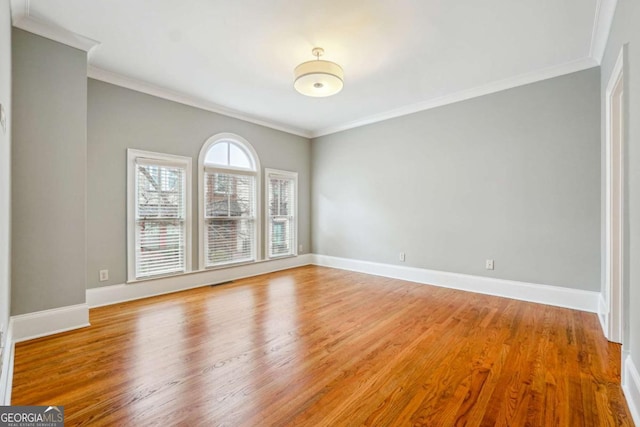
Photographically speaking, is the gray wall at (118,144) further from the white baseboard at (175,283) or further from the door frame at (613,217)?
the door frame at (613,217)

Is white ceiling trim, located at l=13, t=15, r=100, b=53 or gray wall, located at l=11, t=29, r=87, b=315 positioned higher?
white ceiling trim, located at l=13, t=15, r=100, b=53

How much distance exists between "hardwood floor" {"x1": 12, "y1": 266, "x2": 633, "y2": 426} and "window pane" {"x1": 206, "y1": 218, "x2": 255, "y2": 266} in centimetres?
126

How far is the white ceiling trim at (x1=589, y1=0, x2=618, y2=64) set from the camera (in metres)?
2.36

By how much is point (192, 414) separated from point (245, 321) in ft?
4.64

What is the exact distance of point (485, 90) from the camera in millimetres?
3977

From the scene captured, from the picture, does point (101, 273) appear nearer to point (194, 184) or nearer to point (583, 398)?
Result: point (194, 184)

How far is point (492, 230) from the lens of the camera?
3.98m

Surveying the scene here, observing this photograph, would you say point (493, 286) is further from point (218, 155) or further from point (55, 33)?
point (55, 33)

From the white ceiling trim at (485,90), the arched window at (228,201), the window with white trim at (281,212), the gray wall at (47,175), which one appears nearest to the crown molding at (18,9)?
the gray wall at (47,175)

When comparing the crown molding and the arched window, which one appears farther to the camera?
the arched window

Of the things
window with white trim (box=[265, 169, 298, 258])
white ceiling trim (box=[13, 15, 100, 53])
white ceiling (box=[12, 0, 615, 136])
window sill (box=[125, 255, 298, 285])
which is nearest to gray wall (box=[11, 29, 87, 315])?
white ceiling trim (box=[13, 15, 100, 53])

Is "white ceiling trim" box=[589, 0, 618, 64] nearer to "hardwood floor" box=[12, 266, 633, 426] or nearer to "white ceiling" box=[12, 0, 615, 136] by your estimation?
"white ceiling" box=[12, 0, 615, 136]


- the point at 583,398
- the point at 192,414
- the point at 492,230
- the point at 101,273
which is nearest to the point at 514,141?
the point at 492,230

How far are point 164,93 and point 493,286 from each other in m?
5.38
